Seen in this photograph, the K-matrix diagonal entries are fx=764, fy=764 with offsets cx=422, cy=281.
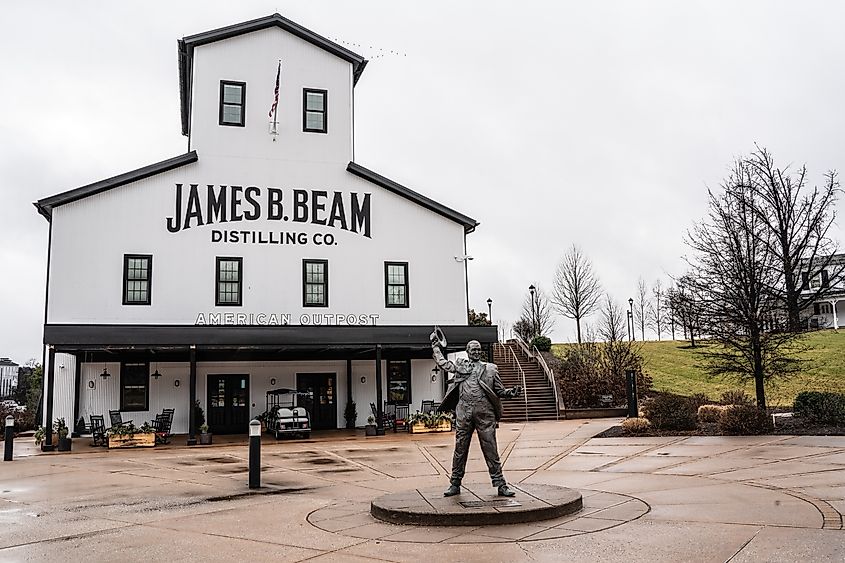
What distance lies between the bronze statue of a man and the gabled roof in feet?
71.3

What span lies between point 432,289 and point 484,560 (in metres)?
22.1

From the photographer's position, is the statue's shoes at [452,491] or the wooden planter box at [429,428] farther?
the wooden planter box at [429,428]

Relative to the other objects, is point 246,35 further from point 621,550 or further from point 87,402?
point 621,550

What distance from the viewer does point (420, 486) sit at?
13.2 metres

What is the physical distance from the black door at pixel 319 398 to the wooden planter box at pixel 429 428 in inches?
175

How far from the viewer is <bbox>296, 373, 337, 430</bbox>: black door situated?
1145 inches

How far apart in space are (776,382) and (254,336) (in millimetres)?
25690

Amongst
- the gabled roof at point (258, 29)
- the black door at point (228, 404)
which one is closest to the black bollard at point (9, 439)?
the black door at point (228, 404)

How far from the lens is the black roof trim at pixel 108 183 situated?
26.0m

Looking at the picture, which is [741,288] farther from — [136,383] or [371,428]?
[136,383]

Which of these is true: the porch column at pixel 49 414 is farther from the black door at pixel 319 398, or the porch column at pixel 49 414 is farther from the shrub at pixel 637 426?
the shrub at pixel 637 426

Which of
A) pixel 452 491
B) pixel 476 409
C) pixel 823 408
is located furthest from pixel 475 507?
pixel 823 408

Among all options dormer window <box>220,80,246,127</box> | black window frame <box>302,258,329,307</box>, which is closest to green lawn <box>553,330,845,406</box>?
black window frame <box>302,258,329,307</box>

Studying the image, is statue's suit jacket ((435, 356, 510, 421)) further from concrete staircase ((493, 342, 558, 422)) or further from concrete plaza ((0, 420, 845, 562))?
concrete staircase ((493, 342, 558, 422))
